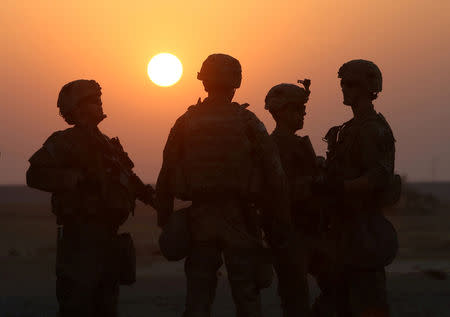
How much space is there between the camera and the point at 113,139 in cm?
1152

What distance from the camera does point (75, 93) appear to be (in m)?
11.1

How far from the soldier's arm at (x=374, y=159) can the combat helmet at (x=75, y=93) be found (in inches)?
101

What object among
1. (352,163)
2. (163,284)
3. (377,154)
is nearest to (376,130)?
(377,154)

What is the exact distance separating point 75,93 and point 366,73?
8.92ft

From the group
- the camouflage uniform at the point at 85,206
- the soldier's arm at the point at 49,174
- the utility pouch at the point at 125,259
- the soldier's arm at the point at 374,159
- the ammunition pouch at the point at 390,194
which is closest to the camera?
the soldier's arm at the point at 374,159

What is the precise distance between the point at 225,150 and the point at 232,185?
30cm

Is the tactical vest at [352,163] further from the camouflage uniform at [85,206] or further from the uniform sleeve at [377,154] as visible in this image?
the camouflage uniform at [85,206]

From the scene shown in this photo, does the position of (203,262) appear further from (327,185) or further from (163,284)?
(163,284)

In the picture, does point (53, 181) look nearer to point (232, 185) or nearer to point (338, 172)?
point (232, 185)

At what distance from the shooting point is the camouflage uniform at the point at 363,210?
1045cm

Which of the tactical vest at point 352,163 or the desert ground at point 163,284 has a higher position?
the tactical vest at point 352,163

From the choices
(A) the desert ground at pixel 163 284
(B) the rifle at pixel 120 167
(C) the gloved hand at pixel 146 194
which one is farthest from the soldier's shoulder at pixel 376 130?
(A) the desert ground at pixel 163 284

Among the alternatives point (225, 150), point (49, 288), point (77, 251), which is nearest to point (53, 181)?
point (77, 251)

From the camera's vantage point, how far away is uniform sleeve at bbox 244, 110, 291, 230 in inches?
383
